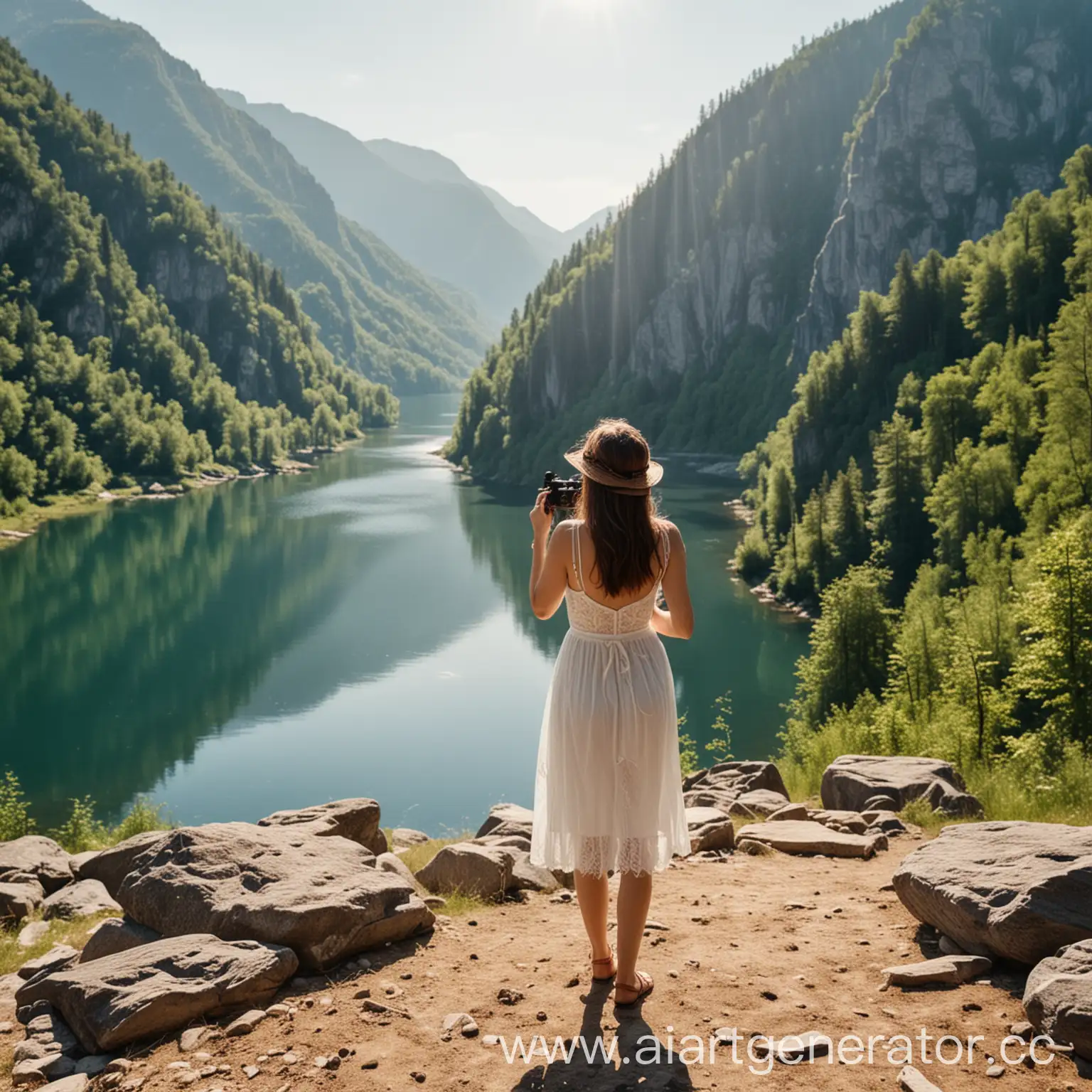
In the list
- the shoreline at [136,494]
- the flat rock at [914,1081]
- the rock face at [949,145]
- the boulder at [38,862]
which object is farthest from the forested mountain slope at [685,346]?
the flat rock at [914,1081]

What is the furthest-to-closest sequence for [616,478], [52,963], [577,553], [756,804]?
1. [756,804]
2. [52,963]
3. [577,553]
4. [616,478]

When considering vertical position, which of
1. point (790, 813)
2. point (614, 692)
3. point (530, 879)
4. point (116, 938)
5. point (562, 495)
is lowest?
point (790, 813)

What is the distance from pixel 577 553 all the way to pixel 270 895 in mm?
3449

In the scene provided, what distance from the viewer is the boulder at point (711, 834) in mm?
10500

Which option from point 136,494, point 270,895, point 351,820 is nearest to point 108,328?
point 136,494

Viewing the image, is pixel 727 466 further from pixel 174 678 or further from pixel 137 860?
pixel 137 860

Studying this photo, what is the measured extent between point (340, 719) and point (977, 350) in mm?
50940

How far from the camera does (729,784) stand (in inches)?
608

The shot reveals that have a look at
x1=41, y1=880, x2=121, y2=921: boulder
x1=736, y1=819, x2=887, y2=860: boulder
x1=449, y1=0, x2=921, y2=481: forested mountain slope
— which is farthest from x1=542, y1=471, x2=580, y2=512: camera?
x1=449, y1=0, x2=921, y2=481: forested mountain slope

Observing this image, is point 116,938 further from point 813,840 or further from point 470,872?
point 813,840

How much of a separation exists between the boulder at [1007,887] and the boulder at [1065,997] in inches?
8.5

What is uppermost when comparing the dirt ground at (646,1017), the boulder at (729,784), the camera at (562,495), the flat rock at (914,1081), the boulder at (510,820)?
the camera at (562,495)

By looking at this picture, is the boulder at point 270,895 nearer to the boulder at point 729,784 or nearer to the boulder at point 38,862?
the boulder at point 38,862

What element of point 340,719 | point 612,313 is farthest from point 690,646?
point 612,313
